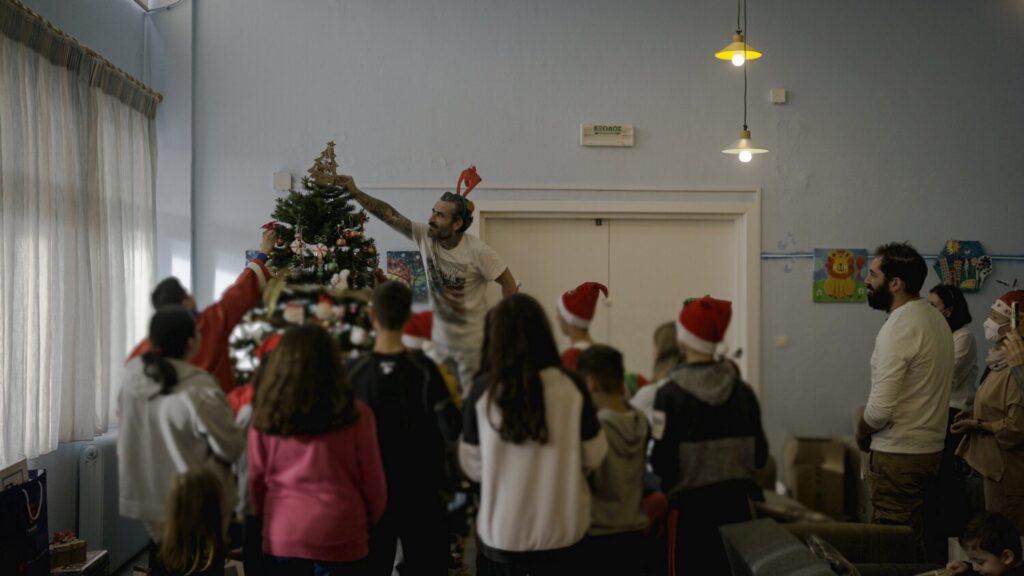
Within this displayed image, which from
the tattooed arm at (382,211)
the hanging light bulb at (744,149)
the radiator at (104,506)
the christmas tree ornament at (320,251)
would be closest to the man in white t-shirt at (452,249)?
the tattooed arm at (382,211)

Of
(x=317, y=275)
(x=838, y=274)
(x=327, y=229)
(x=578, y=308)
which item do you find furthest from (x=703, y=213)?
(x=578, y=308)

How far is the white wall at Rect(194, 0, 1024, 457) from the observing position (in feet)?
18.2

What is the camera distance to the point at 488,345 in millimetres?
2146

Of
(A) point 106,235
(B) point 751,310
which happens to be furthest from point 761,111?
(A) point 106,235

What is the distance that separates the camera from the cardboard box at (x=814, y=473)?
9.74 feet

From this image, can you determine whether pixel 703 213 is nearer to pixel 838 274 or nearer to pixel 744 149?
pixel 744 149

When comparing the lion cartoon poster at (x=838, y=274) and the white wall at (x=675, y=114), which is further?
the lion cartoon poster at (x=838, y=274)

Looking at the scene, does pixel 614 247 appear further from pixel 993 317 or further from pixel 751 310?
pixel 993 317

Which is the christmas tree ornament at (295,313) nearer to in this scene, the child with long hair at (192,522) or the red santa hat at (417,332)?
the red santa hat at (417,332)

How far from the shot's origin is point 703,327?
2156 mm

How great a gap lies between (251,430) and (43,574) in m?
1.86

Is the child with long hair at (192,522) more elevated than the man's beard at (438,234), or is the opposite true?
the man's beard at (438,234)

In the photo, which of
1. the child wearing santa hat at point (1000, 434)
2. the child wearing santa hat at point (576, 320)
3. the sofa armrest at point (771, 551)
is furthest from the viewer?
the child wearing santa hat at point (1000, 434)

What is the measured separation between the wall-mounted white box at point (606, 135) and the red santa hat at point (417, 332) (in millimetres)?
3563
